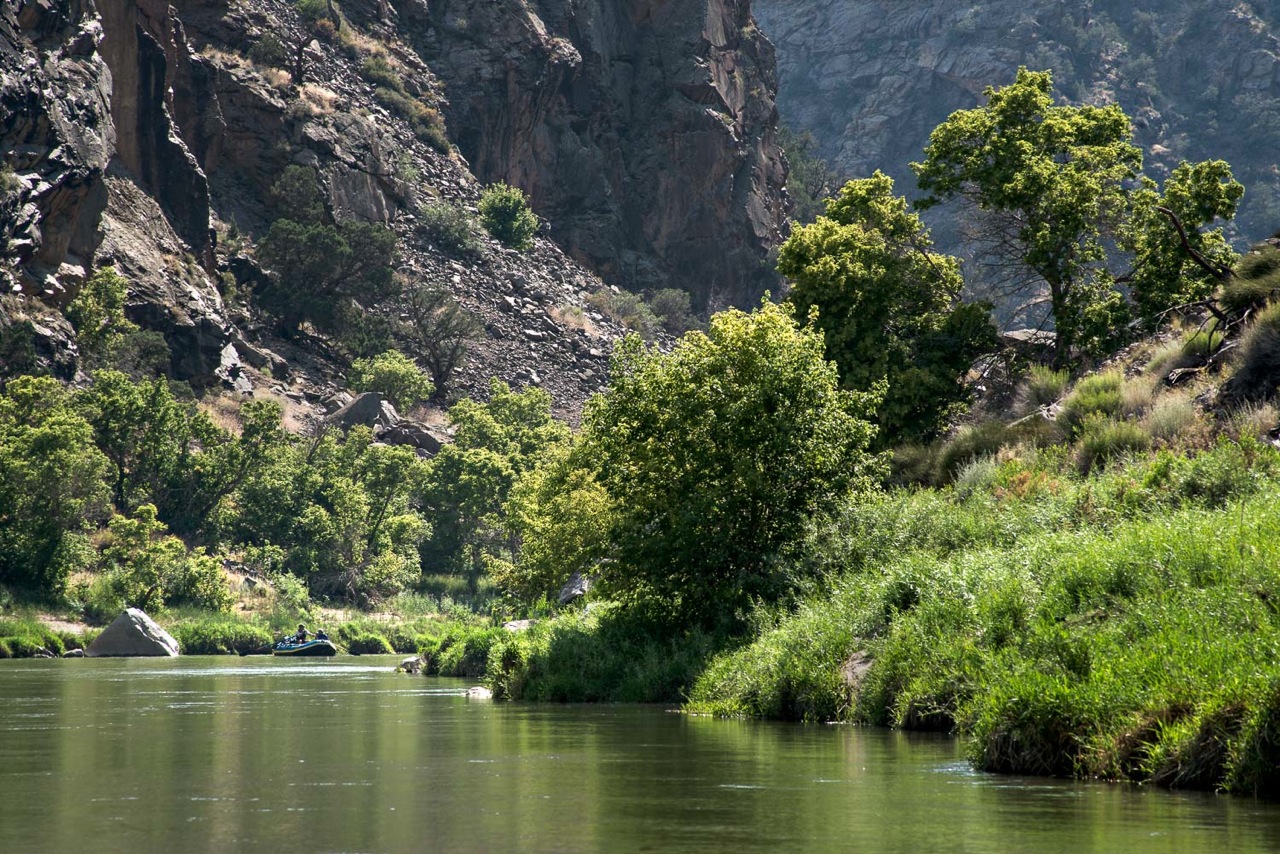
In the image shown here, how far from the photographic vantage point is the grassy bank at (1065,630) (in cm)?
1619

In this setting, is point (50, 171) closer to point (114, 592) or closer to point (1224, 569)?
point (114, 592)

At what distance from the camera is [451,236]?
157 m

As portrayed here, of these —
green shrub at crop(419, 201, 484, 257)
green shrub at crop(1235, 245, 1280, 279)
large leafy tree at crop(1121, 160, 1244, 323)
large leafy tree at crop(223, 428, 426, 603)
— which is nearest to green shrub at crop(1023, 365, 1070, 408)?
large leafy tree at crop(1121, 160, 1244, 323)

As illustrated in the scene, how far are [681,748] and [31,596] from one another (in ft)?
222

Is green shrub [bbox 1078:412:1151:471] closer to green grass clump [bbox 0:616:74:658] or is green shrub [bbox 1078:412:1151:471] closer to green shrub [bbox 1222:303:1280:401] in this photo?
green shrub [bbox 1222:303:1280:401]

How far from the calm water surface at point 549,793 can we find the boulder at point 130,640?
47406 millimetres

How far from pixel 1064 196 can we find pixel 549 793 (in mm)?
37622

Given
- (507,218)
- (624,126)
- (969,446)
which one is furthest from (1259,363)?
(624,126)

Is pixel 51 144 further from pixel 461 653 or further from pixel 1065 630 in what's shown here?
pixel 1065 630

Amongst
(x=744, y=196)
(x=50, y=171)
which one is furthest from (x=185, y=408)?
(x=744, y=196)

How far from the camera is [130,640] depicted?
74.3m

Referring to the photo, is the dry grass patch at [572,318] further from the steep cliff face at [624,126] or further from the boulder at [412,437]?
the boulder at [412,437]

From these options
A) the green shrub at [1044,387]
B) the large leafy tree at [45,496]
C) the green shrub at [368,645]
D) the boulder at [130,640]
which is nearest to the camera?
the green shrub at [1044,387]

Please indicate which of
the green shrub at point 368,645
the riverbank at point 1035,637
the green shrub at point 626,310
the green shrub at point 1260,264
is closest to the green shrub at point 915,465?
the riverbank at point 1035,637
